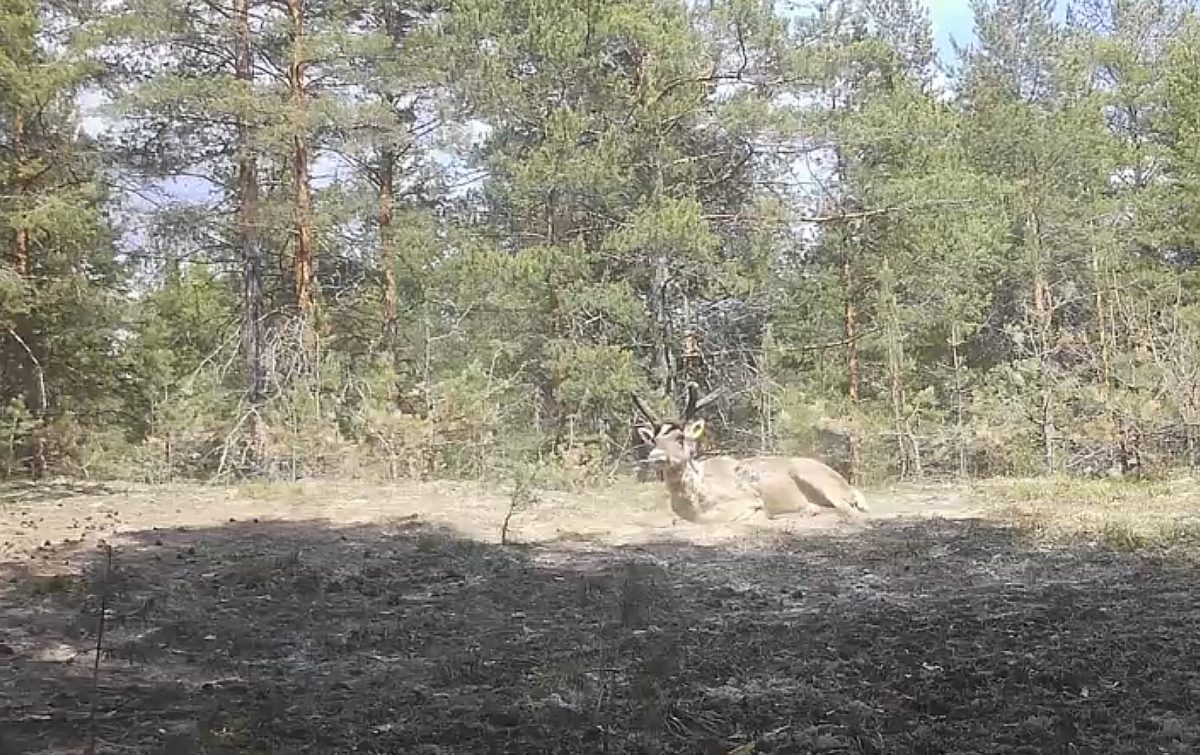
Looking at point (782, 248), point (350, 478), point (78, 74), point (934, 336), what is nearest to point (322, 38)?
point (78, 74)

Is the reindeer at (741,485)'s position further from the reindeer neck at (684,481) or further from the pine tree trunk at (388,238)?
the pine tree trunk at (388,238)

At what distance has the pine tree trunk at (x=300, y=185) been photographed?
16.7 metres

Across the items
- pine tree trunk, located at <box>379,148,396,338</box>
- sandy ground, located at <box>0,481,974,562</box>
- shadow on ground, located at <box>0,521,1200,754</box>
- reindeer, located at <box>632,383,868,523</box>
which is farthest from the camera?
pine tree trunk, located at <box>379,148,396,338</box>

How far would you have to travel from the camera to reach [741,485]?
39.0ft

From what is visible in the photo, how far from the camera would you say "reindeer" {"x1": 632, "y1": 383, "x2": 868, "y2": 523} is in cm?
1163

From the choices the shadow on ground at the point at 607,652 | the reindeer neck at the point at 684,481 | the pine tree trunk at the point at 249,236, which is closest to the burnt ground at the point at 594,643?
the shadow on ground at the point at 607,652

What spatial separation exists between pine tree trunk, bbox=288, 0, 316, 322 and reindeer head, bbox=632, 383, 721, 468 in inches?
252

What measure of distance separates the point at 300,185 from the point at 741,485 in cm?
873

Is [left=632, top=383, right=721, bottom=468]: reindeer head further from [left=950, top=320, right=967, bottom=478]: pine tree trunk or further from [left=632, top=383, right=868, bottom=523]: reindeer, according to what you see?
[left=950, top=320, right=967, bottom=478]: pine tree trunk

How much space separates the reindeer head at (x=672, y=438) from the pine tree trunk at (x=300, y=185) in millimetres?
6413

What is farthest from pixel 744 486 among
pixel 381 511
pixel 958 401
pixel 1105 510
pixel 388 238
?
pixel 388 238

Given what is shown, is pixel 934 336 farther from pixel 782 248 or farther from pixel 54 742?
pixel 54 742

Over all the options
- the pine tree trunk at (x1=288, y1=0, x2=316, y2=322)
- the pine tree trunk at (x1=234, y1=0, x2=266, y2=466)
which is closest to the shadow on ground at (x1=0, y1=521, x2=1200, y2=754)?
the pine tree trunk at (x1=234, y1=0, x2=266, y2=466)

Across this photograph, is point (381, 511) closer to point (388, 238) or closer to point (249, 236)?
point (249, 236)
